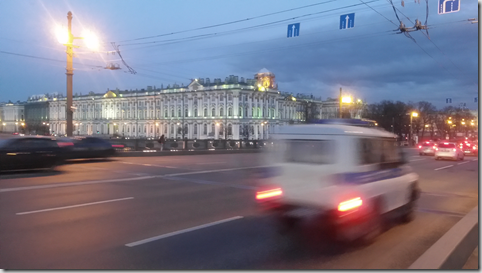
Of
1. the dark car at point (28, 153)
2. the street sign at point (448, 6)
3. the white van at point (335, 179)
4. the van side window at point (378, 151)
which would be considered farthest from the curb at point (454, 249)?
the dark car at point (28, 153)

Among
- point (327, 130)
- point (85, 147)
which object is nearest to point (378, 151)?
point (327, 130)

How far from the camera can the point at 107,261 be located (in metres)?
6.30

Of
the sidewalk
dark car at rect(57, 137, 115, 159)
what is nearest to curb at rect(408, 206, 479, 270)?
the sidewalk

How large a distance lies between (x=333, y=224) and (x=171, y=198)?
5895 millimetres

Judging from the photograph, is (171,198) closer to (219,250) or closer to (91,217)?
(91,217)

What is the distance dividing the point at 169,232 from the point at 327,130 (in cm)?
352

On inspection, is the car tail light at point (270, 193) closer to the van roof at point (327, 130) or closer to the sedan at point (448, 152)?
the van roof at point (327, 130)

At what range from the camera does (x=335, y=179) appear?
7.59m

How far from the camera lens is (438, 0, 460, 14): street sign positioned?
44.4ft

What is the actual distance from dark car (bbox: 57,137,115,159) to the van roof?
1832 cm

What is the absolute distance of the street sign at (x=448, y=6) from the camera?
1354cm

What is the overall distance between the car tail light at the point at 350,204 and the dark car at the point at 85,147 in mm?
20117

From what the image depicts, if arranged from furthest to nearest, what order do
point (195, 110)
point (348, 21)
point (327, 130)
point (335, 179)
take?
point (195, 110) → point (348, 21) → point (327, 130) → point (335, 179)

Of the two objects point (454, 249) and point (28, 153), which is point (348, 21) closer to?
point (454, 249)
